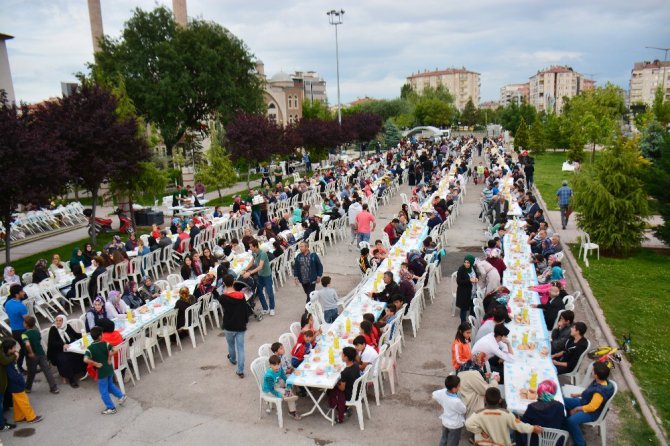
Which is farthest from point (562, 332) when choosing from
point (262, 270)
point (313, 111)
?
point (313, 111)

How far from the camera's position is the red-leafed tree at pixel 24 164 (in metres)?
12.6

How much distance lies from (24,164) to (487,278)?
11.8 m

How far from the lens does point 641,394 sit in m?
7.24

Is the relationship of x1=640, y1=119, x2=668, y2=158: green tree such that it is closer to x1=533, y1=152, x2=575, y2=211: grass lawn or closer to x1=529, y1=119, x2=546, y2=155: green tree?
x1=533, y1=152, x2=575, y2=211: grass lawn

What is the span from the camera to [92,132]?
16.2 m

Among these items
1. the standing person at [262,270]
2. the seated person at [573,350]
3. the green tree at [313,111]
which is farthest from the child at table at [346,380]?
the green tree at [313,111]

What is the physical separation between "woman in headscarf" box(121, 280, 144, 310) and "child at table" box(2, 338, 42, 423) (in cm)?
288

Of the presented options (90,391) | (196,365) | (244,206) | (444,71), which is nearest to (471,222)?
(244,206)

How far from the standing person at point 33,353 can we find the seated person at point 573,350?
26.1 feet

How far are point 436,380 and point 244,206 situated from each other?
1249 cm

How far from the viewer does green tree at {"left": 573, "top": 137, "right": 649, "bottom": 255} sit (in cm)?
1393

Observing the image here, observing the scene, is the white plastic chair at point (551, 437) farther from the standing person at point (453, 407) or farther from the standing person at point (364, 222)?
the standing person at point (364, 222)

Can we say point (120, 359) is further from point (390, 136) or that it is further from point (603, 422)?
point (390, 136)

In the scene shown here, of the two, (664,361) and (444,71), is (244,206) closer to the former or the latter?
(664,361)
